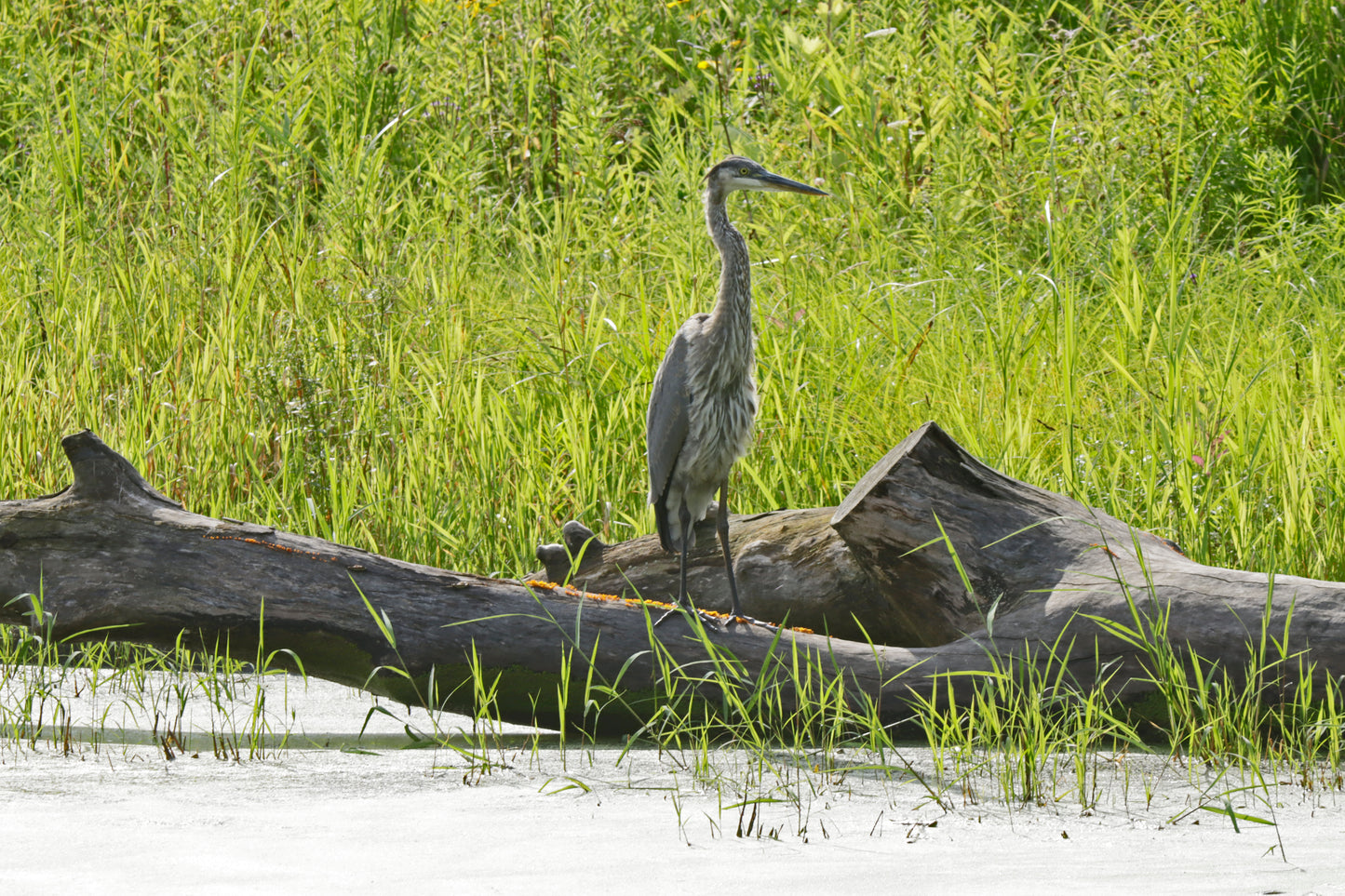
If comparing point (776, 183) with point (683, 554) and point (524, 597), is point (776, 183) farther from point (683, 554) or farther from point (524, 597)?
point (524, 597)

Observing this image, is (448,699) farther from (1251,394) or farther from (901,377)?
(1251,394)

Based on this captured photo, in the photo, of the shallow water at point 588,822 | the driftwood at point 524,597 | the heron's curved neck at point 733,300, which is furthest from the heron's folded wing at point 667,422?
the shallow water at point 588,822

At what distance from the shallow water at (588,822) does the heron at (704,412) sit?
96 centimetres

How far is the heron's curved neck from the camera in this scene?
3.92 meters

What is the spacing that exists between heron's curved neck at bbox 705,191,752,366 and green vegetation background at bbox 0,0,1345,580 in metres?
0.60

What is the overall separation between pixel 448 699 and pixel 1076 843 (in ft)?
5.08

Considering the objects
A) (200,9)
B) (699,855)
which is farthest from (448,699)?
(200,9)

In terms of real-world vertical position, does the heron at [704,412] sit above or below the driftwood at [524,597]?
above

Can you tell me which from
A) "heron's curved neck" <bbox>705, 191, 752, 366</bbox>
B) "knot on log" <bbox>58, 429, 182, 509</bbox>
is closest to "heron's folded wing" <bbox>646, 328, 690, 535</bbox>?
"heron's curved neck" <bbox>705, 191, 752, 366</bbox>

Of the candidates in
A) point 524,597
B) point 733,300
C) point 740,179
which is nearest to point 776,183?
point 740,179

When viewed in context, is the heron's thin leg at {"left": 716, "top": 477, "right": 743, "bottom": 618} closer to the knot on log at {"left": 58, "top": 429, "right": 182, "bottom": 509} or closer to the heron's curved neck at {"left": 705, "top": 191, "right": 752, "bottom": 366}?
the heron's curved neck at {"left": 705, "top": 191, "right": 752, "bottom": 366}

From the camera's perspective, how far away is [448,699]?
325cm

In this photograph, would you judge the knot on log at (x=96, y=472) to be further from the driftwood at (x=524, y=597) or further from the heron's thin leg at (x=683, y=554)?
the heron's thin leg at (x=683, y=554)

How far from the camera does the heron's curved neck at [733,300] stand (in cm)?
392
